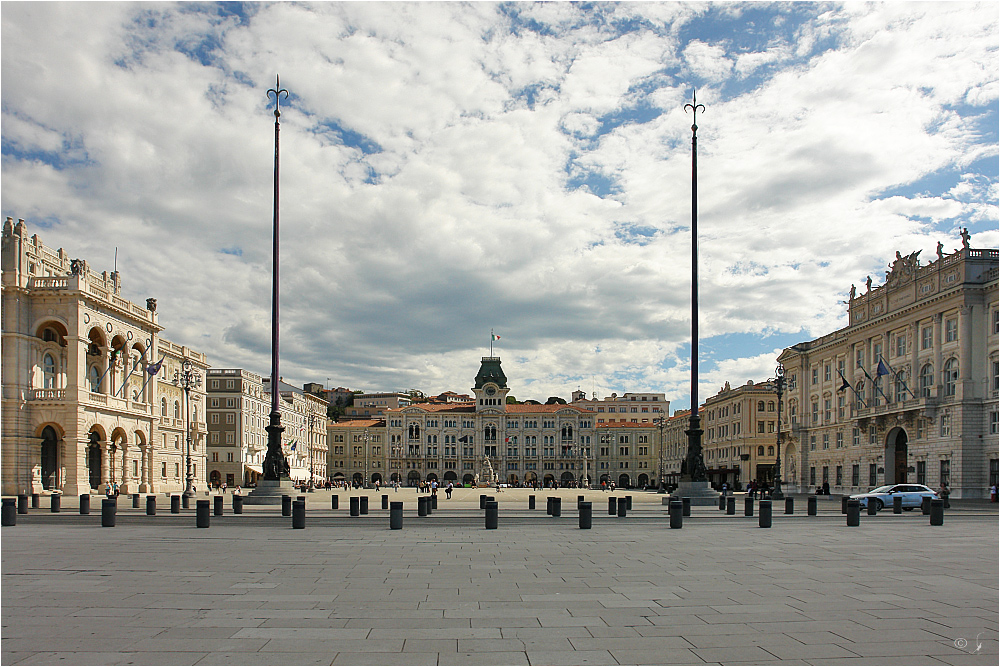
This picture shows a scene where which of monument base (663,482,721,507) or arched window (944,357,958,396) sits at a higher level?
arched window (944,357,958,396)

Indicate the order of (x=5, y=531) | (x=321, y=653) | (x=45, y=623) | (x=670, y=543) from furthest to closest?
(x=5, y=531), (x=670, y=543), (x=45, y=623), (x=321, y=653)

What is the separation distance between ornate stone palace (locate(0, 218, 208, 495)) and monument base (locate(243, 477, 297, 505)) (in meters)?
25.7

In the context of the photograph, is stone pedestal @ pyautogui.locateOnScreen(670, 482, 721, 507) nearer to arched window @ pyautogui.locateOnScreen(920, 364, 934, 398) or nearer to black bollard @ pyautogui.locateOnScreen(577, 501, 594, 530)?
black bollard @ pyautogui.locateOnScreen(577, 501, 594, 530)

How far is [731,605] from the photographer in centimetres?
1066

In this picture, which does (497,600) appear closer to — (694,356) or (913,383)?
(694,356)

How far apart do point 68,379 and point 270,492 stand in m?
29.8

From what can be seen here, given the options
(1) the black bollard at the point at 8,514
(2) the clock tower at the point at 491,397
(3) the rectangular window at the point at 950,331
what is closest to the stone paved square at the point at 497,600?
(1) the black bollard at the point at 8,514

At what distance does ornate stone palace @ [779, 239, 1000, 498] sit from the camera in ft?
180

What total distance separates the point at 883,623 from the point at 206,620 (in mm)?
8118

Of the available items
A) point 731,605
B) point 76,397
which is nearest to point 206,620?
point 731,605

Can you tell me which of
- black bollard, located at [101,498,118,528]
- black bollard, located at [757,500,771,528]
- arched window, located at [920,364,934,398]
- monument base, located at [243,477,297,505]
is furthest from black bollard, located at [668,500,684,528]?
arched window, located at [920,364,934,398]

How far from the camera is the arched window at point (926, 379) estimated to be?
198ft

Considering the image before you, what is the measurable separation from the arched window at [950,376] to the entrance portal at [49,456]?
214ft

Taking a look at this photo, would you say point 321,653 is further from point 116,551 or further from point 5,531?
Answer: point 5,531
